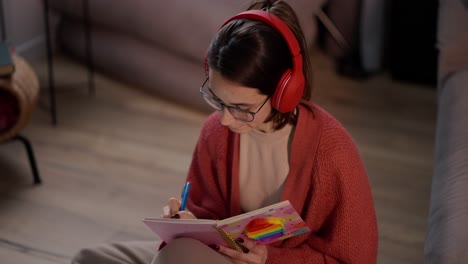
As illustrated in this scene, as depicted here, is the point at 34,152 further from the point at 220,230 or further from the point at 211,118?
the point at 220,230

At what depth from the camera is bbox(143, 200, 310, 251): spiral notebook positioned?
4.47 ft

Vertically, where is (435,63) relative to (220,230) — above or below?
below

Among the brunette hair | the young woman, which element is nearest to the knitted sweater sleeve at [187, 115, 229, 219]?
the young woman

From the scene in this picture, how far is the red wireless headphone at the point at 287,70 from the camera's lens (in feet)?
4.39

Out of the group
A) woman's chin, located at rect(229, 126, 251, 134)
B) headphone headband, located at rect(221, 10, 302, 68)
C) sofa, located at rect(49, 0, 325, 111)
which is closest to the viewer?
headphone headband, located at rect(221, 10, 302, 68)

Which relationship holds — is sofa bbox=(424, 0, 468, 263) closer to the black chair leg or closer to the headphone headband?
the headphone headband

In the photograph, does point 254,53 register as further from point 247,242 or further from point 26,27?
point 26,27

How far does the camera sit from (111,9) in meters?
2.95

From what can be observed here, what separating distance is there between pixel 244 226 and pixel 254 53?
0.33m

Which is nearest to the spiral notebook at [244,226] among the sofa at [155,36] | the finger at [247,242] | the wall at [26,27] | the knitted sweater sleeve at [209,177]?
the finger at [247,242]

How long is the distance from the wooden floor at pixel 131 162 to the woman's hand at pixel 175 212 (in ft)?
2.04

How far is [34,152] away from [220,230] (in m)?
1.40

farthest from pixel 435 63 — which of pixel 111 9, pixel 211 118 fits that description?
pixel 211 118

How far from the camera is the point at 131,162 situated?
8.45ft
